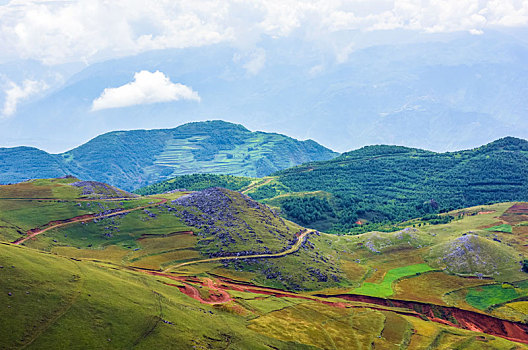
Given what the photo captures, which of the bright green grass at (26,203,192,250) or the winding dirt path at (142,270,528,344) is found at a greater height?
the bright green grass at (26,203,192,250)

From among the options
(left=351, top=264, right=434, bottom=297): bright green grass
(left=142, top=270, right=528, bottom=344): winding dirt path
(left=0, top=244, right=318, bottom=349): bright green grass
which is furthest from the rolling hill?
(left=142, top=270, right=528, bottom=344): winding dirt path

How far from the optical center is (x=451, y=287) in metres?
157

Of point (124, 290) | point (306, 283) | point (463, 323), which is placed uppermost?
point (124, 290)

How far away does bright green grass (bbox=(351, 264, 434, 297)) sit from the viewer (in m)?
150

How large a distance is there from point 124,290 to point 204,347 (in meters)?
23.3

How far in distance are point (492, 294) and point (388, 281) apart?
115 feet

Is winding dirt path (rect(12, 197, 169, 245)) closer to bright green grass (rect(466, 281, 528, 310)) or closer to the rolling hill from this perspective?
the rolling hill

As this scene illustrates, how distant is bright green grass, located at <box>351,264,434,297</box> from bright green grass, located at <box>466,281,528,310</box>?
2304 cm

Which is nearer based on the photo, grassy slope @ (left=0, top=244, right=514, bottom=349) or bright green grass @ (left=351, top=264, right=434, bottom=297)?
grassy slope @ (left=0, top=244, right=514, bottom=349)

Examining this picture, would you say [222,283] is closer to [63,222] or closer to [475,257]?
[63,222]

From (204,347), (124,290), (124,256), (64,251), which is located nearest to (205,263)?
(124,256)

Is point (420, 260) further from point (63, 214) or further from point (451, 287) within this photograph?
point (63, 214)

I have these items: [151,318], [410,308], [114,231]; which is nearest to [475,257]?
[410,308]

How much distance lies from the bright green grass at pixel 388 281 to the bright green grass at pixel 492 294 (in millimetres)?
23037
